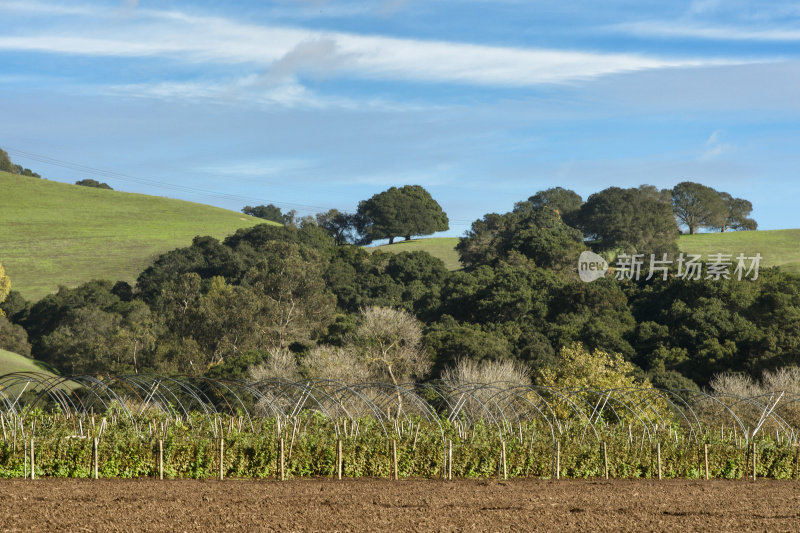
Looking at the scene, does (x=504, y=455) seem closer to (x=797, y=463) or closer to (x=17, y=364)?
(x=797, y=463)

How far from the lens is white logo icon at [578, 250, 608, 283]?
182 feet

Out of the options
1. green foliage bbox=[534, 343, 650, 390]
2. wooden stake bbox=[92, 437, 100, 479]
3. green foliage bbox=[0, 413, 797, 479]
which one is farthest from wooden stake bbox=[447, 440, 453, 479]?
green foliage bbox=[534, 343, 650, 390]

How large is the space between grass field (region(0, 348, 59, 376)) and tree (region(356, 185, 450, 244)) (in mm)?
41145

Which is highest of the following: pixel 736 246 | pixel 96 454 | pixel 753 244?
pixel 753 244

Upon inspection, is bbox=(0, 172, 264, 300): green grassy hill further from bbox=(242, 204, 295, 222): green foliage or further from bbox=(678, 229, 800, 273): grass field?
bbox=(678, 229, 800, 273): grass field

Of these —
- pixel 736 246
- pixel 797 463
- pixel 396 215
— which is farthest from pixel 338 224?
pixel 797 463

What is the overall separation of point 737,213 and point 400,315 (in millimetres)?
58945

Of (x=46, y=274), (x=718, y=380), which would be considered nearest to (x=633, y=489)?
(x=718, y=380)

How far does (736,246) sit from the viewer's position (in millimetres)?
73938

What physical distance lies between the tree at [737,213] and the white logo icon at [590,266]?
1372 inches

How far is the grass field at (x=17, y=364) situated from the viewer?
42797 millimetres

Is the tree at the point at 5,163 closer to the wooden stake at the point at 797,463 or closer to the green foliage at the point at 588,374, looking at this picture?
the green foliage at the point at 588,374

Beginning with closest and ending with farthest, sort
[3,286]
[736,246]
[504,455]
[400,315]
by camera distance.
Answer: [504,455] → [400,315] → [3,286] → [736,246]

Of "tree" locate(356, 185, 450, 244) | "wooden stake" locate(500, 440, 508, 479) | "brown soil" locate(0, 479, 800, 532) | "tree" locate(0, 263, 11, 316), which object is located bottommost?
"wooden stake" locate(500, 440, 508, 479)
